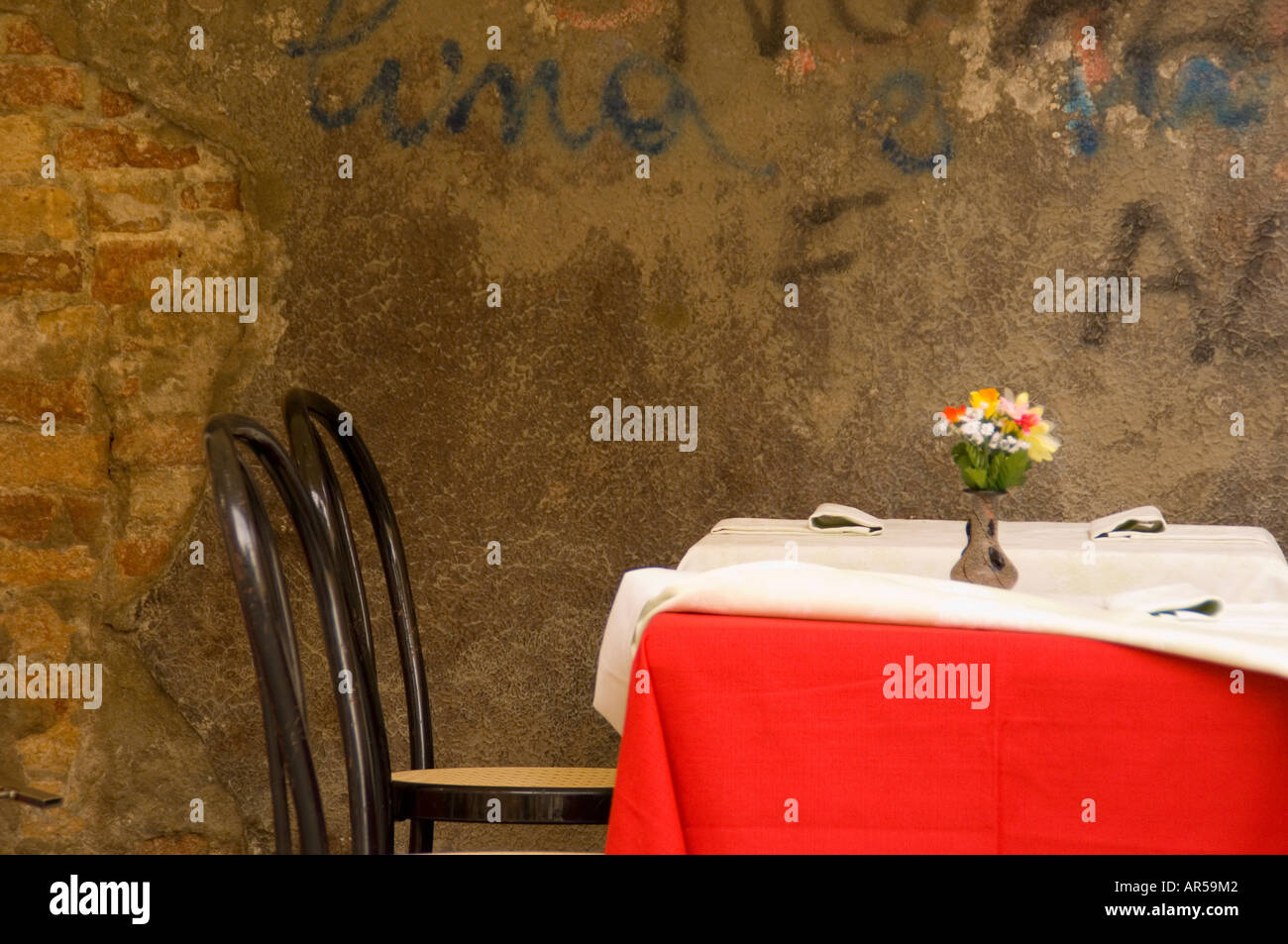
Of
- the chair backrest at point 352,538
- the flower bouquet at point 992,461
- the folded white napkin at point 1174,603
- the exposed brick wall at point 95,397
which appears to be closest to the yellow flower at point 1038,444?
the flower bouquet at point 992,461

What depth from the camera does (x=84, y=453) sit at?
8.59 feet

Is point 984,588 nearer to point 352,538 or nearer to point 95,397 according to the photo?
point 352,538

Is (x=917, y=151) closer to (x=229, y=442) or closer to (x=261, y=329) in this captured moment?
(x=261, y=329)

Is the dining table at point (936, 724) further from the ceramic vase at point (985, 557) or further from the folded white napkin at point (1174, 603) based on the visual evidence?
the ceramic vase at point (985, 557)

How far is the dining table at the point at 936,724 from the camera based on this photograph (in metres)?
1.02

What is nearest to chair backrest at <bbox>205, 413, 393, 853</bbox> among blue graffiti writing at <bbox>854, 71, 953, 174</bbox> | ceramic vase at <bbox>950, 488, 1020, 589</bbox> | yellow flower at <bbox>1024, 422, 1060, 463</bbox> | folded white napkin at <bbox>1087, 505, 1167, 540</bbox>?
ceramic vase at <bbox>950, 488, 1020, 589</bbox>

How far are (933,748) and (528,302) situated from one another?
1723 millimetres

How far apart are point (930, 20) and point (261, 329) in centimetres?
156

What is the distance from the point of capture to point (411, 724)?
1782 mm

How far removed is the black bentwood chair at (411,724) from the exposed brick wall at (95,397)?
3.30 feet

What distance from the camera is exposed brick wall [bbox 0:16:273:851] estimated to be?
2602 millimetres

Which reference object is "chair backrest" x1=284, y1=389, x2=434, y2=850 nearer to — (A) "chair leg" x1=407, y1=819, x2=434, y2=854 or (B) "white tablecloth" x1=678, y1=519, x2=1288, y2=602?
(A) "chair leg" x1=407, y1=819, x2=434, y2=854
